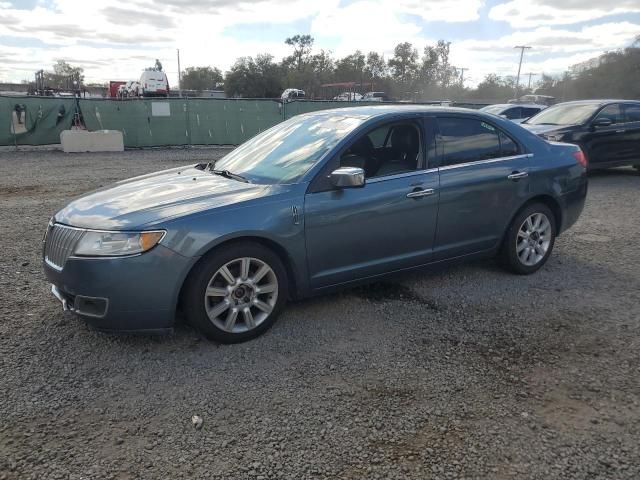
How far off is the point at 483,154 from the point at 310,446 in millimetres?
3203

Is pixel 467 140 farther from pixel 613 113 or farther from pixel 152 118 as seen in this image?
pixel 152 118

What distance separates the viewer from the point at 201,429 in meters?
2.81

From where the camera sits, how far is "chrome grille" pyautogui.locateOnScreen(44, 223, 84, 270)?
3510 millimetres

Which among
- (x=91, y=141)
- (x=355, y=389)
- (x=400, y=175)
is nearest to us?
(x=355, y=389)

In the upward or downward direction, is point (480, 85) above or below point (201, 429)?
above

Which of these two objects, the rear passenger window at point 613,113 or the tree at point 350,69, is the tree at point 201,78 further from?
the rear passenger window at point 613,113

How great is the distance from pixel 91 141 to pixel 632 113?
1520cm

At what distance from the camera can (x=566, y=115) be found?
11.1 meters

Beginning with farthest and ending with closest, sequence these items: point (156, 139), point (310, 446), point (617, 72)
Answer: point (617, 72) → point (156, 139) → point (310, 446)

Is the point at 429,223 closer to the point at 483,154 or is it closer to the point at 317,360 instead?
the point at 483,154

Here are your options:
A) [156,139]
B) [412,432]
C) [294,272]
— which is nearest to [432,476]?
[412,432]

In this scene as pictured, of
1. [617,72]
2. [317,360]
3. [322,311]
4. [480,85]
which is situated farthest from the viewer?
[480,85]

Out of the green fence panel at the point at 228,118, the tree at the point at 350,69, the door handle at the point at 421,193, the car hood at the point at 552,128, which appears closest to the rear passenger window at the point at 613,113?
the car hood at the point at 552,128

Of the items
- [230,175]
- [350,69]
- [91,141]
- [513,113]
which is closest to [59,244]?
[230,175]
